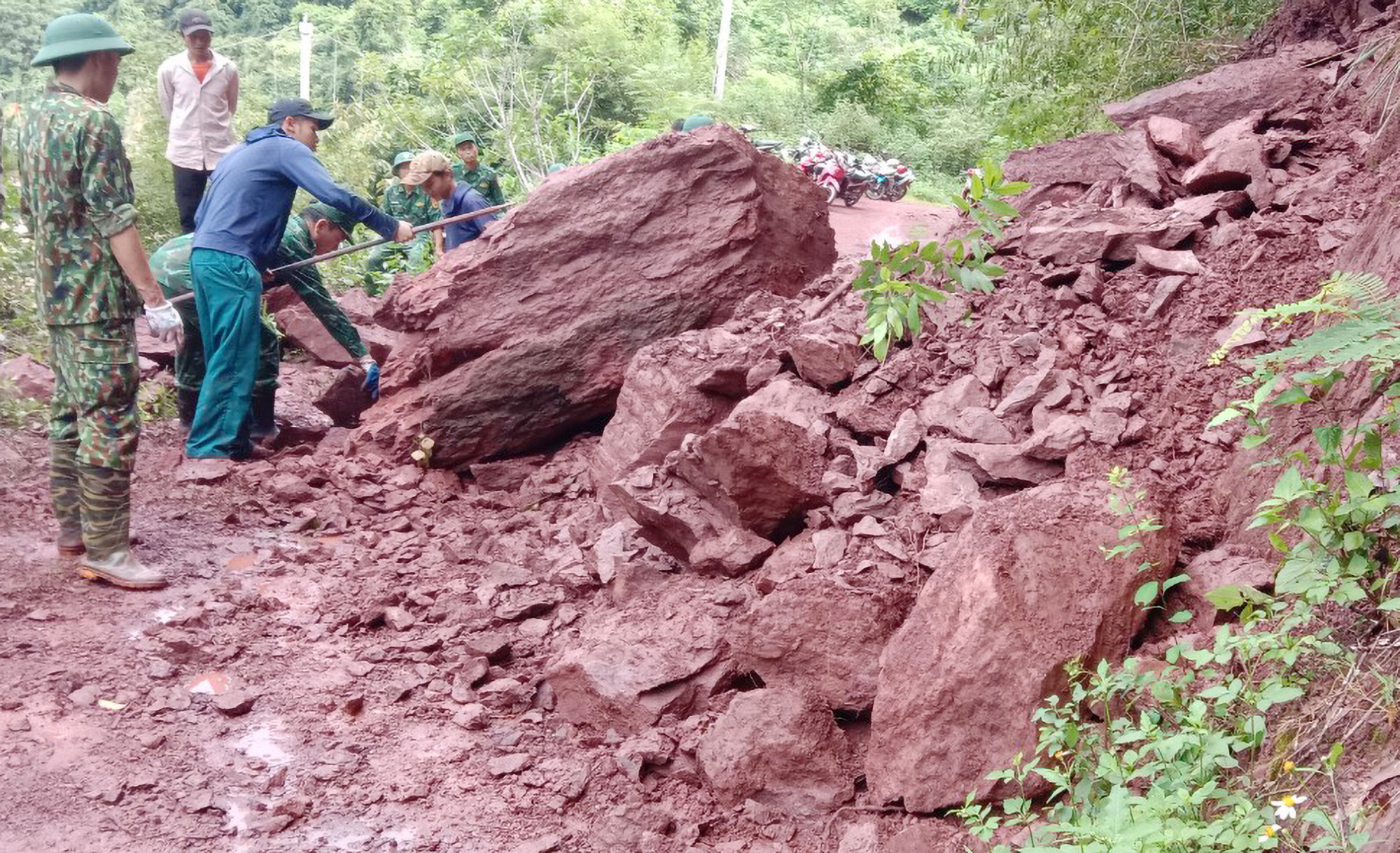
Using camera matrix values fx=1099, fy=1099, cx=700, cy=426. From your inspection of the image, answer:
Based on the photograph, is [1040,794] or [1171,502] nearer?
[1040,794]

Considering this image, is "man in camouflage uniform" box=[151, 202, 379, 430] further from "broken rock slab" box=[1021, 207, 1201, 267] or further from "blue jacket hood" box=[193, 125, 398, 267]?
"broken rock slab" box=[1021, 207, 1201, 267]

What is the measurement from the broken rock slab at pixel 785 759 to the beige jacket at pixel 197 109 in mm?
5382

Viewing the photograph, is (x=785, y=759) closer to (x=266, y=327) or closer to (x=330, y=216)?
(x=266, y=327)

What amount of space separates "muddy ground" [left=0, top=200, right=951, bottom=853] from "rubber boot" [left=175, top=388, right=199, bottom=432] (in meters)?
1.20

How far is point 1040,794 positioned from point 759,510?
5.17 ft

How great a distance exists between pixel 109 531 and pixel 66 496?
0.29 meters

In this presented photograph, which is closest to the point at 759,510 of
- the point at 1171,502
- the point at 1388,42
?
the point at 1171,502

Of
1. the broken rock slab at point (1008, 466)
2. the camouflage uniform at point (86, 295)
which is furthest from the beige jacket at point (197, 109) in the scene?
the broken rock slab at point (1008, 466)

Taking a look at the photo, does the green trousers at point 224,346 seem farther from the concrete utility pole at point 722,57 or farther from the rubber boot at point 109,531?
the concrete utility pole at point 722,57

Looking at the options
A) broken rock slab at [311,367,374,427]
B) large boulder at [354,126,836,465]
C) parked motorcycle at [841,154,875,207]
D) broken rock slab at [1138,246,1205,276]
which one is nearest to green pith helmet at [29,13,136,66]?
large boulder at [354,126,836,465]

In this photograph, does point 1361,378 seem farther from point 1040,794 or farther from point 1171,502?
point 1040,794

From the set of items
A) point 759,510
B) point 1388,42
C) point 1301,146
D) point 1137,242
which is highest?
point 1388,42

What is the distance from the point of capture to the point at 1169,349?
11.7ft

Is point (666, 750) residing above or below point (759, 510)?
below
